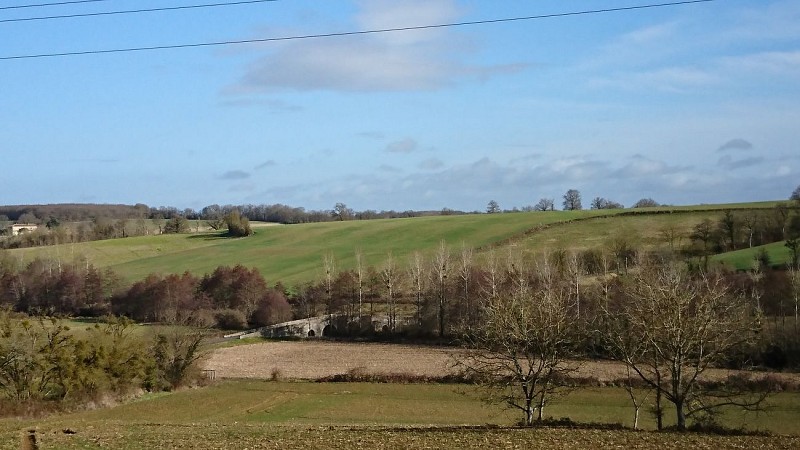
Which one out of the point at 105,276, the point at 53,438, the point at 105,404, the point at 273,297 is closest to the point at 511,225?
the point at 273,297

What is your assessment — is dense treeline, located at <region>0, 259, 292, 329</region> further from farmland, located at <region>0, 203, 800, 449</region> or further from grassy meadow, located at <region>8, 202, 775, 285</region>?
farmland, located at <region>0, 203, 800, 449</region>

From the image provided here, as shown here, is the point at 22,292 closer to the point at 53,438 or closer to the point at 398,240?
the point at 398,240

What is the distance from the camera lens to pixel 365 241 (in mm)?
132500

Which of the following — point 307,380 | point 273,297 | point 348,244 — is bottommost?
point 307,380

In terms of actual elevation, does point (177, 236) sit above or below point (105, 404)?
above

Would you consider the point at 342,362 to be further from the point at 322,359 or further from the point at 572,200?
the point at 572,200

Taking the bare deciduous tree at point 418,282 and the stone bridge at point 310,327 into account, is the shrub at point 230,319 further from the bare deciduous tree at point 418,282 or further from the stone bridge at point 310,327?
the bare deciduous tree at point 418,282

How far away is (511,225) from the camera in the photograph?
129625 millimetres

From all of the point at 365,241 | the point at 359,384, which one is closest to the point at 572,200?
the point at 365,241

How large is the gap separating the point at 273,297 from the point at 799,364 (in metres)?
59.0

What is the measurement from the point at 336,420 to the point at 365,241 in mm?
92952

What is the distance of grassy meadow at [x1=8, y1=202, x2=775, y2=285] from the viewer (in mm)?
114438

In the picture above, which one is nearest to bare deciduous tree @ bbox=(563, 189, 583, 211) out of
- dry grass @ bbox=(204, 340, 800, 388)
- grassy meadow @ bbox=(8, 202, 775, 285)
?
grassy meadow @ bbox=(8, 202, 775, 285)

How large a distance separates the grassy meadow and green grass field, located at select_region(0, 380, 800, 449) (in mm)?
57987
